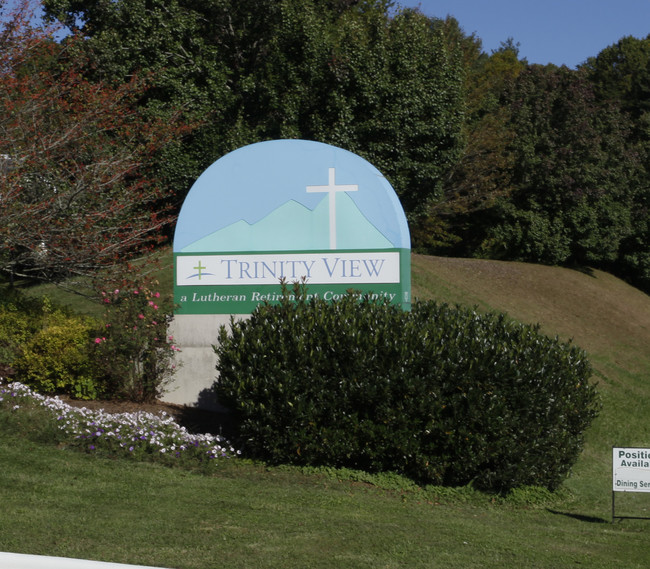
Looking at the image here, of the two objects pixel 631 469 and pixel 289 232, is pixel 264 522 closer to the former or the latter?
pixel 631 469

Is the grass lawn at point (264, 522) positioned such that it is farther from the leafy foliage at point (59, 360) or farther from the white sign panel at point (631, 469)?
the leafy foliage at point (59, 360)

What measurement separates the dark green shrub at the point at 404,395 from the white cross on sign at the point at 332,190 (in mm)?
2056

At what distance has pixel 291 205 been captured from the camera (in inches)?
441

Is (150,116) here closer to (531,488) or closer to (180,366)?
(180,366)

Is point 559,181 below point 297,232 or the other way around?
the other way around

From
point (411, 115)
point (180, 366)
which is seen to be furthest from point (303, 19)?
point (180, 366)

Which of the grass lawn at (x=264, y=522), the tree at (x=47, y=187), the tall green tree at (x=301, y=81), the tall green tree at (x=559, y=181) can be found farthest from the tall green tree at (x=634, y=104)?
the grass lawn at (x=264, y=522)

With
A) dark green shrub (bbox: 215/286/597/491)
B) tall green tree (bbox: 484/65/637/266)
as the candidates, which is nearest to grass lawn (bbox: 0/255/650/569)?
dark green shrub (bbox: 215/286/597/491)

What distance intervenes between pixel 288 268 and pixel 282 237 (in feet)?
1.54

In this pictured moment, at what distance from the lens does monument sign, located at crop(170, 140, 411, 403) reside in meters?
10.8

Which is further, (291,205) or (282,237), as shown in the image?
(291,205)

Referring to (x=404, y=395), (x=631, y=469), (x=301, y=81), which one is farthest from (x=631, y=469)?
(x=301, y=81)

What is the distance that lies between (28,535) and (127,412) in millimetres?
4569

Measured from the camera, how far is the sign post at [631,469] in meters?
8.30
